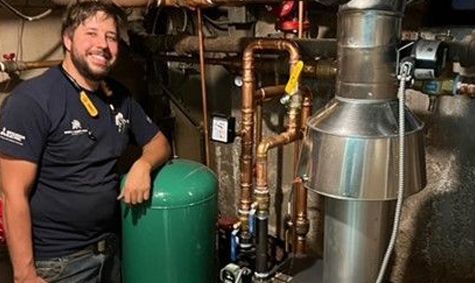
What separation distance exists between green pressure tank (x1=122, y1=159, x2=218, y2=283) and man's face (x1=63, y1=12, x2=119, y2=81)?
452 millimetres

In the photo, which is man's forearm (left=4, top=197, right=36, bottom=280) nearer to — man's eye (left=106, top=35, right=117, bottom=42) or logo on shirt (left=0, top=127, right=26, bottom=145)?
logo on shirt (left=0, top=127, right=26, bottom=145)

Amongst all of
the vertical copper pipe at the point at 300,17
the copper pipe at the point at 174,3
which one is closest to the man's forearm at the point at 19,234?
the copper pipe at the point at 174,3

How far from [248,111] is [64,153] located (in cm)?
72

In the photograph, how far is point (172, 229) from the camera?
1738mm

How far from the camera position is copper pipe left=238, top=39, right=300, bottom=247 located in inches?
68.9

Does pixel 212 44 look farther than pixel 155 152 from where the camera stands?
Yes

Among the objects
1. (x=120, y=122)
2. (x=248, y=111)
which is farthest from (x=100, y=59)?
(x=248, y=111)

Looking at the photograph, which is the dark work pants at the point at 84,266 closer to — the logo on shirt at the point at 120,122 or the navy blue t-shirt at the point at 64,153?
the navy blue t-shirt at the point at 64,153

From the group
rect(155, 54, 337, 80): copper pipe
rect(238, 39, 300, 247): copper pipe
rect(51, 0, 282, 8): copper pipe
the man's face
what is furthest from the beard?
rect(155, 54, 337, 80): copper pipe

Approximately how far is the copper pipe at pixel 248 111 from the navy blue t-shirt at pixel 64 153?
503 mm

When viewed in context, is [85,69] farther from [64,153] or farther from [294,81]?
[294,81]

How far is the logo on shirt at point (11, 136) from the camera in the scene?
1.56 metres

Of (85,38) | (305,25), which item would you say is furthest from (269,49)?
(85,38)

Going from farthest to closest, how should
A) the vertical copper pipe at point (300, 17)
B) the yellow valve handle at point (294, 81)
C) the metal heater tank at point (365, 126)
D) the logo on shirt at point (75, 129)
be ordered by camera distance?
the vertical copper pipe at point (300, 17), the logo on shirt at point (75, 129), the yellow valve handle at point (294, 81), the metal heater tank at point (365, 126)
